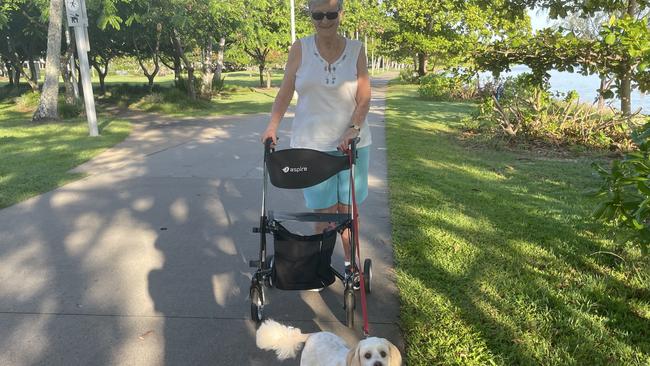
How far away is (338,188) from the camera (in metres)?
3.32

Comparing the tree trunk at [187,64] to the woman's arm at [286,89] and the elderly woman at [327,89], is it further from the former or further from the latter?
the elderly woman at [327,89]

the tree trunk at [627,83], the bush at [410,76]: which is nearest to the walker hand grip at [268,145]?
the tree trunk at [627,83]

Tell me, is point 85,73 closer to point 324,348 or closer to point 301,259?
point 301,259

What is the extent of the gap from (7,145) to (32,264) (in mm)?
7428

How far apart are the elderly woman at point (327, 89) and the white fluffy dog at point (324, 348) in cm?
75

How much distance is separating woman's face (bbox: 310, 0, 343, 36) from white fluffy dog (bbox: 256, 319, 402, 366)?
170 cm

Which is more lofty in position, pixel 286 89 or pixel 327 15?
pixel 327 15

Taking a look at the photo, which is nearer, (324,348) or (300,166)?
(324,348)

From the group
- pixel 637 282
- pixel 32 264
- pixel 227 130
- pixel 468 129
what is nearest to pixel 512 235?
pixel 637 282

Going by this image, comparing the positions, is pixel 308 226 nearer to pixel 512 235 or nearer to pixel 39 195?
pixel 512 235

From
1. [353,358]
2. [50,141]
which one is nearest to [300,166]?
[353,358]

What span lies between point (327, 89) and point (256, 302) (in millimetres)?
1389

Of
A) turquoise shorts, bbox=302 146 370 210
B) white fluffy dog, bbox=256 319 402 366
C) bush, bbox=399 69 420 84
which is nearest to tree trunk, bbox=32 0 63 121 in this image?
turquoise shorts, bbox=302 146 370 210

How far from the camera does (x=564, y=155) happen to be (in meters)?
8.77
